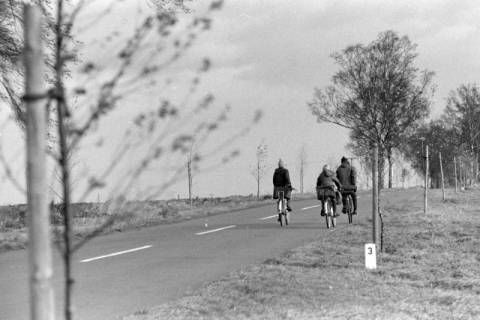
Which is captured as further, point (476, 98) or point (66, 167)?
point (476, 98)

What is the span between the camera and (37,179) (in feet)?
7.74

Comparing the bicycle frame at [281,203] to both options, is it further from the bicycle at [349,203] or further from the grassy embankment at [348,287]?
the grassy embankment at [348,287]

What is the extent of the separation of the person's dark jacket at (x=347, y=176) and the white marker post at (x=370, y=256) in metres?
9.30

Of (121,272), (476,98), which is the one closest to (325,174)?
(121,272)

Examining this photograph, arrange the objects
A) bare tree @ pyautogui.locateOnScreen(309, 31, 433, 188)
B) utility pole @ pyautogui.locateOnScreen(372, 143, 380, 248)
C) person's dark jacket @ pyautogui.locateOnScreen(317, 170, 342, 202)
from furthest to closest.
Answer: bare tree @ pyautogui.locateOnScreen(309, 31, 433, 188)
person's dark jacket @ pyautogui.locateOnScreen(317, 170, 342, 202)
utility pole @ pyautogui.locateOnScreen(372, 143, 380, 248)

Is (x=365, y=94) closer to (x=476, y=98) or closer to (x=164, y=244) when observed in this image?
(x=476, y=98)

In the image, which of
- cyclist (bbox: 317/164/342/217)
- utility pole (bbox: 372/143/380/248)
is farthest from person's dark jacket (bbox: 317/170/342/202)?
utility pole (bbox: 372/143/380/248)

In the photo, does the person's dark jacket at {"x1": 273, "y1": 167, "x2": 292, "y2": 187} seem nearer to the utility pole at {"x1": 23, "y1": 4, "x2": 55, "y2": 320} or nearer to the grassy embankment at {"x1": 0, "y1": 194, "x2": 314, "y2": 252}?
the grassy embankment at {"x1": 0, "y1": 194, "x2": 314, "y2": 252}

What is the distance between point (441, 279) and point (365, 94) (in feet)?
127

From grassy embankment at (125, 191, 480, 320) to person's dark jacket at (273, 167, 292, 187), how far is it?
223 inches

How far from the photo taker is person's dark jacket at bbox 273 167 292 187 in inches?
727

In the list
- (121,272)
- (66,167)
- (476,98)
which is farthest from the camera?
(476,98)

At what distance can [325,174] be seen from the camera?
1816 centimetres

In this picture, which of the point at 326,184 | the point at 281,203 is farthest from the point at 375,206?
the point at 281,203
